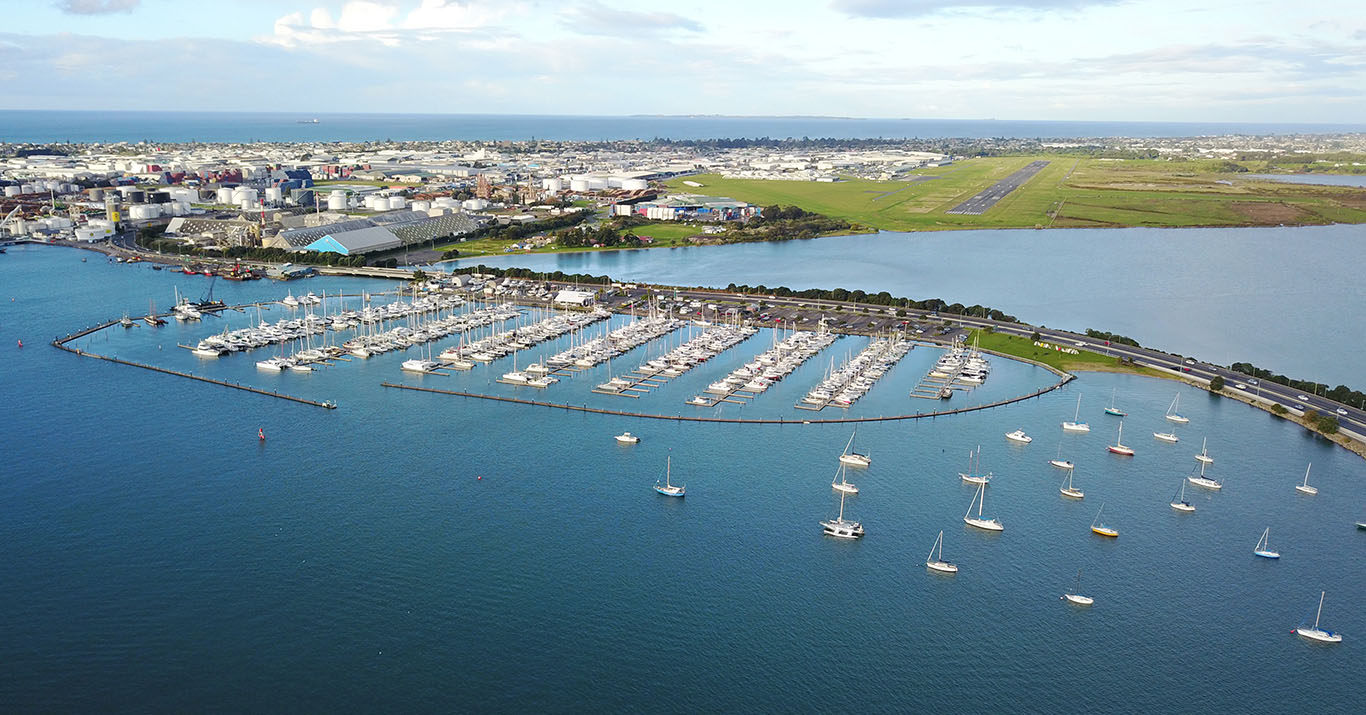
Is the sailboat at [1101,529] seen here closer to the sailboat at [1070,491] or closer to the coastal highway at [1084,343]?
the sailboat at [1070,491]

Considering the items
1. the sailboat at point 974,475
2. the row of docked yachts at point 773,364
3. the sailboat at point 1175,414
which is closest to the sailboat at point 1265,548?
the sailboat at point 974,475

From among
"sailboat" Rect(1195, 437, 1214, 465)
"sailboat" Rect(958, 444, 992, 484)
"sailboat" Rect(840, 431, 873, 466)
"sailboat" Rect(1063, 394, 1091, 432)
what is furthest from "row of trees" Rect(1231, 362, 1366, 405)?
"sailboat" Rect(840, 431, 873, 466)

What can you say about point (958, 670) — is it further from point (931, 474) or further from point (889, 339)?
point (889, 339)

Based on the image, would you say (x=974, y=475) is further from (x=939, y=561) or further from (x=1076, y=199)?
(x=1076, y=199)

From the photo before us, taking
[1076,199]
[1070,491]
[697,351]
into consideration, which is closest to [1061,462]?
[1070,491]

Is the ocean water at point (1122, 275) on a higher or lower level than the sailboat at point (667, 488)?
higher

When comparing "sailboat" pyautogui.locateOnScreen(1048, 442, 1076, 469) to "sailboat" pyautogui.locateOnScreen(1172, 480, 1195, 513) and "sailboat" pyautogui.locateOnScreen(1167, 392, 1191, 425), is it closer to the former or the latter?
"sailboat" pyautogui.locateOnScreen(1172, 480, 1195, 513)

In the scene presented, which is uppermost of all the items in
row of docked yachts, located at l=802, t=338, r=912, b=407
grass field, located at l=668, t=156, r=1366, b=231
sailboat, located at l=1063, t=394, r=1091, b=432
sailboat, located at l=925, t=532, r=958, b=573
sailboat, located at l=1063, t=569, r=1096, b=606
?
grass field, located at l=668, t=156, r=1366, b=231
